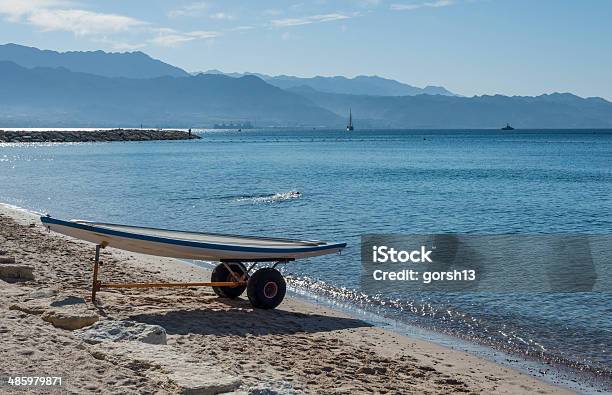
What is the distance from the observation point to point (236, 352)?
33.1ft

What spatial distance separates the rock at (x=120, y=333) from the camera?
9.45 metres

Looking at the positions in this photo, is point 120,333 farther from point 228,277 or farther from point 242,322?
point 228,277

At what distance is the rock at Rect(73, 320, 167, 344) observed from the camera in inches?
372

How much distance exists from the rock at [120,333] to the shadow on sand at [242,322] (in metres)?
1.08

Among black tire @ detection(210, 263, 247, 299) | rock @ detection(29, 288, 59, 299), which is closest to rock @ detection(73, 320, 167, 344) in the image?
rock @ detection(29, 288, 59, 299)

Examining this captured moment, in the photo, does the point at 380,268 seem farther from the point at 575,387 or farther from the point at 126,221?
the point at 126,221

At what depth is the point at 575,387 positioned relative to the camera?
10203 millimetres

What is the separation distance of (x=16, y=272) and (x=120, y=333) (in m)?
5.29

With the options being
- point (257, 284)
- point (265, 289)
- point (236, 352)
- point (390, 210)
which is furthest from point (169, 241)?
point (390, 210)

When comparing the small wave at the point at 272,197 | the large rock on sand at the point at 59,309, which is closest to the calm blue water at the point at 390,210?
the small wave at the point at 272,197

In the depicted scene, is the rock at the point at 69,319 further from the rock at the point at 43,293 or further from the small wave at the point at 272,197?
the small wave at the point at 272,197

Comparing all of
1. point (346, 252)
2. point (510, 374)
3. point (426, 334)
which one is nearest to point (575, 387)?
point (510, 374)

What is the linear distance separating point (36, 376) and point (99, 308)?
4167 millimetres

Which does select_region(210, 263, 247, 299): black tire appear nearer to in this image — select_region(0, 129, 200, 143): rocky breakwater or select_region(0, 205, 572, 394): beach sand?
select_region(0, 205, 572, 394): beach sand
